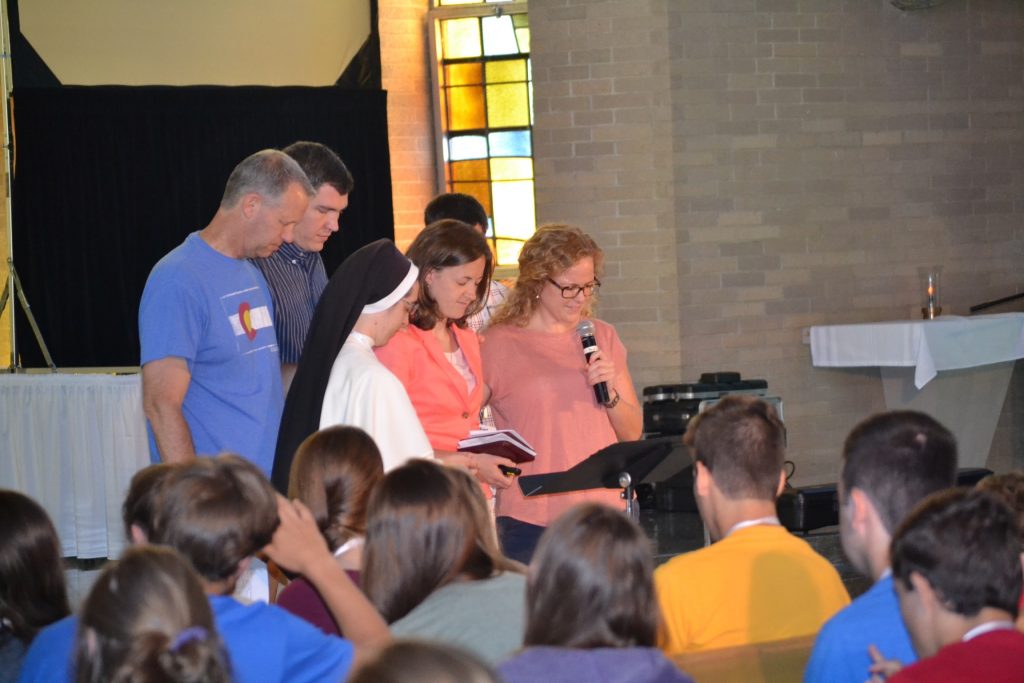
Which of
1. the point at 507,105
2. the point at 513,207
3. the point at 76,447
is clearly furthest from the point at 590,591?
the point at 507,105

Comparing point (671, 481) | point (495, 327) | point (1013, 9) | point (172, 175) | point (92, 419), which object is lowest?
point (671, 481)

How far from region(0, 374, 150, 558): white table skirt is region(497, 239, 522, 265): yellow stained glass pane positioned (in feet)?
11.0

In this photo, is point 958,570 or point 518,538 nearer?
point 958,570

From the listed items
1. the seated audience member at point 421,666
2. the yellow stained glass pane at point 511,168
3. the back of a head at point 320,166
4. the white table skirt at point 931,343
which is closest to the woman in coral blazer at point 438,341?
the back of a head at point 320,166

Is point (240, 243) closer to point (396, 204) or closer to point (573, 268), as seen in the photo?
point (573, 268)

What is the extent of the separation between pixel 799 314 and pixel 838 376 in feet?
1.71

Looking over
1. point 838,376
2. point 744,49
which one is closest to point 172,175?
point 744,49

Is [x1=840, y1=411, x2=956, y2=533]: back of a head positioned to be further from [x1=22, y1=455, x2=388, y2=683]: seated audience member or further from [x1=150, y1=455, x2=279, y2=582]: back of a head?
[x1=150, y1=455, x2=279, y2=582]: back of a head

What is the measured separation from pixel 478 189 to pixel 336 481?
7438 mm

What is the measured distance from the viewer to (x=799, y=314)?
8.79 meters

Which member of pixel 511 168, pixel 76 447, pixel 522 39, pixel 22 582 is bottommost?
pixel 76 447

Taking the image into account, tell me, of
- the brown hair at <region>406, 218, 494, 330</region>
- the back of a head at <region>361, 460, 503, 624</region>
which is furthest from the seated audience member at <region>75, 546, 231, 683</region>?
the brown hair at <region>406, 218, 494, 330</region>

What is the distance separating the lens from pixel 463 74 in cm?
1016

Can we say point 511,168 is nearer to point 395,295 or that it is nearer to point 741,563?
point 395,295
